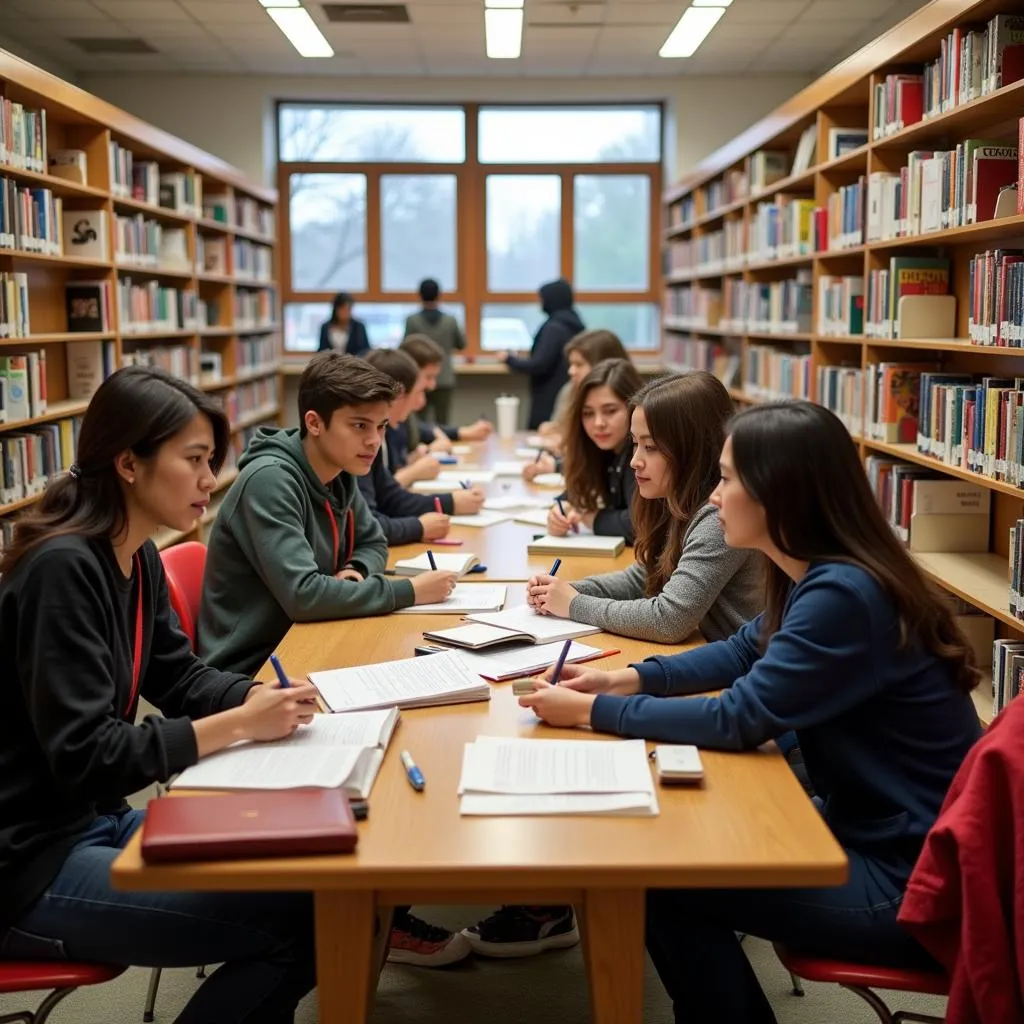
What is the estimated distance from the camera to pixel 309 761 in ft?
5.07

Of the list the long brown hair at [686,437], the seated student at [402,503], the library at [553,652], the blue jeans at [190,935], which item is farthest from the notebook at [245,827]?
the seated student at [402,503]

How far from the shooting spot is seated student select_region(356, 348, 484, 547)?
3314mm

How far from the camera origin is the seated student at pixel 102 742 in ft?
5.06

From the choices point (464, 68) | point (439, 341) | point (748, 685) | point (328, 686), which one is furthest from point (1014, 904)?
point (464, 68)

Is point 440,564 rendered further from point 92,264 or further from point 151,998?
point 92,264

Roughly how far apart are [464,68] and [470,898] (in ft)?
27.7

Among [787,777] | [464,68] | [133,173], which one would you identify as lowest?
[787,777]

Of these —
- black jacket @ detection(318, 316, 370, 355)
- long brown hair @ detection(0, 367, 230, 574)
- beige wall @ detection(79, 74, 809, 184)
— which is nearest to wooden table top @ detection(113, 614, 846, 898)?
long brown hair @ detection(0, 367, 230, 574)

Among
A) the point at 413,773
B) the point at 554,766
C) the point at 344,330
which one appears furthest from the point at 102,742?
the point at 344,330

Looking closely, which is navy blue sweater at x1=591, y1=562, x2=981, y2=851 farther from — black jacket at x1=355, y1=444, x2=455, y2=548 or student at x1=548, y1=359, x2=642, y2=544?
black jacket at x1=355, y1=444, x2=455, y2=548

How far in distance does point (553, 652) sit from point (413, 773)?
24.6 inches

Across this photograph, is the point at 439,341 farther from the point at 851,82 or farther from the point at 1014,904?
the point at 1014,904

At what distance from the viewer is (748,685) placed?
1.62m

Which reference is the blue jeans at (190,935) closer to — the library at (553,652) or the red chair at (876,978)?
the library at (553,652)
